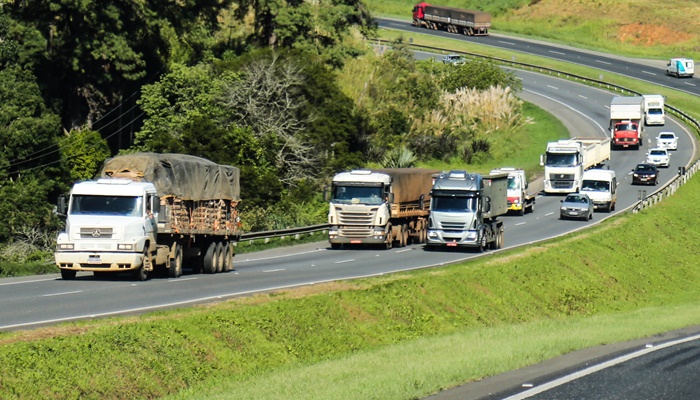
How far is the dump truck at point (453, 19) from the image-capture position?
445ft

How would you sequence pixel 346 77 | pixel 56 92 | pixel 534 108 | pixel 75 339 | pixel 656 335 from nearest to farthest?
pixel 75 339 → pixel 656 335 → pixel 56 92 → pixel 346 77 → pixel 534 108

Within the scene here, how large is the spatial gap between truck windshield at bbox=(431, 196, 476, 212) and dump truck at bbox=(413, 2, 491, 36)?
291 feet

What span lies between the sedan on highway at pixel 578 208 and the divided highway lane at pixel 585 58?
58.0 m

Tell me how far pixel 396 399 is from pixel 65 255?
18.7 m

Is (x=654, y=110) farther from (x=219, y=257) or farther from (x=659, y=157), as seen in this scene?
(x=219, y=257)

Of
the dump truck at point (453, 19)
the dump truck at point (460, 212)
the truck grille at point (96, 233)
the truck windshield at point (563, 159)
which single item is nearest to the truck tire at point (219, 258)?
the truck grille at point (96, 233)

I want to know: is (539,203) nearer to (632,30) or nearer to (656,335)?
(656,335)

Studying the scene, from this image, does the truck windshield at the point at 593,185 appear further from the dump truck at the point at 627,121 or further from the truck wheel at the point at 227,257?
the truck wheel at the point at 227,257

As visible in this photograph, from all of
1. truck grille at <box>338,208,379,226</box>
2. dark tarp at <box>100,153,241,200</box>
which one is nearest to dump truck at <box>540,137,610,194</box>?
truck grille at <box>338,208,379,226</box>

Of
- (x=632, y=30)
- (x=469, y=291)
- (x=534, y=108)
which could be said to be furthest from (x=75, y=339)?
(x=632, y=30)

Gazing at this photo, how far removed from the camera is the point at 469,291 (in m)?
37.3

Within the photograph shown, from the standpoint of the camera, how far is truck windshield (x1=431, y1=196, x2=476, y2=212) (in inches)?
1913

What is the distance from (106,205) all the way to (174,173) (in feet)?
13.4

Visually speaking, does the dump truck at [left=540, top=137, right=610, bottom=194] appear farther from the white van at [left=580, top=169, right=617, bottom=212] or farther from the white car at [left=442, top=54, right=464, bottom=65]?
the white car at [left=442, top=54, right=464, bottom=65]
